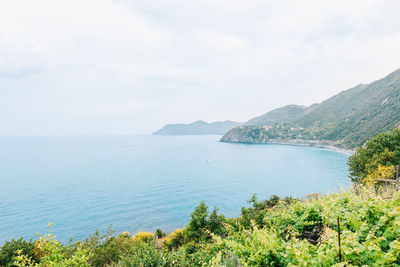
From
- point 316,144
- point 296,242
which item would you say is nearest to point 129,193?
point 296,242

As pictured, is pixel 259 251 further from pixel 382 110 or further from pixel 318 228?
pixel 382 110

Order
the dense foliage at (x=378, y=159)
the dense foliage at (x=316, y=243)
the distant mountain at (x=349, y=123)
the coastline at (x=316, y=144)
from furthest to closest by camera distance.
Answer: the coastline at (x=316, y=144) < the distant mountain at (x=349, y=123) < the dense foliage at (x=378, y=159) < the dense foliage at (x=316, y=243)

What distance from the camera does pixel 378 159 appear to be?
1927 centimetres

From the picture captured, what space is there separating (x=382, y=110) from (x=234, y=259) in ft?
533

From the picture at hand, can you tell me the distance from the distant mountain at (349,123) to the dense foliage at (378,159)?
284ft

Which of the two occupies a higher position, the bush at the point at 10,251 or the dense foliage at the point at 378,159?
the dense foliage at the point at 378,159

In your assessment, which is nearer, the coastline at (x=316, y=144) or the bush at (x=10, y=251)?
the bush at (x=10, y=251)

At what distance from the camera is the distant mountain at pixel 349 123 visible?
103000 mm

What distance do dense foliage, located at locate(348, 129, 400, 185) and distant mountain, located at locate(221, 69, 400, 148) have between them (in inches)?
3410

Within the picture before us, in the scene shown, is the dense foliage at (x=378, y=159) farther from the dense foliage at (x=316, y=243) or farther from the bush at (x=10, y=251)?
the bush at (x=10, y=251)

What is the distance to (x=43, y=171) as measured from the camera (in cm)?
6419

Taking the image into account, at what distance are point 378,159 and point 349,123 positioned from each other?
481 feet

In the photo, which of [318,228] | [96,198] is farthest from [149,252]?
[96,198]

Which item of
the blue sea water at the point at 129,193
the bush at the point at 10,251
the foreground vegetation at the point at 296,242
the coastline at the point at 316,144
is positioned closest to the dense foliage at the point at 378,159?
the blue sea water at the point at 129,193
